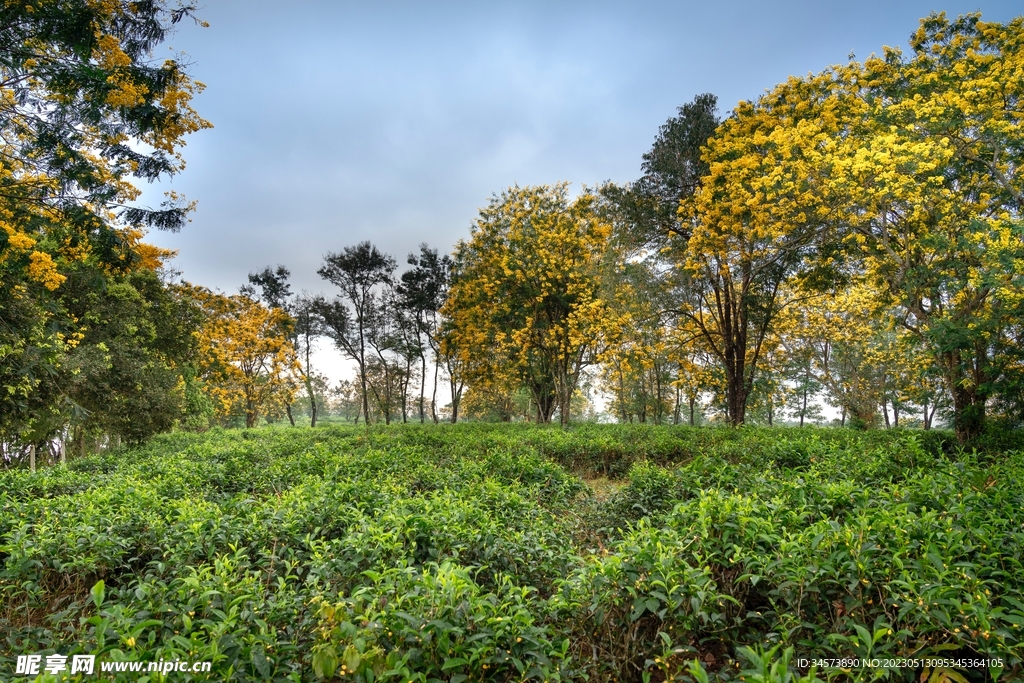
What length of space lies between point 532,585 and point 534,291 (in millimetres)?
13453

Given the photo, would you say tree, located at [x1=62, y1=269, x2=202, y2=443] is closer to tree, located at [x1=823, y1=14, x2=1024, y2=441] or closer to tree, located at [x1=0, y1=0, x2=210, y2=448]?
tree, located at [x1=0, y1=0, x2=210, y2=448]

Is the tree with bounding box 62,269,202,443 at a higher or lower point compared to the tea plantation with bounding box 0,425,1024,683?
higher

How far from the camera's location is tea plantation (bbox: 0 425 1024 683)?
1975mm

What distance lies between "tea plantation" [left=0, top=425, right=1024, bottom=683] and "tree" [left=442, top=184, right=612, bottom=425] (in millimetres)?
11031

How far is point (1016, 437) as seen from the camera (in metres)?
7.06

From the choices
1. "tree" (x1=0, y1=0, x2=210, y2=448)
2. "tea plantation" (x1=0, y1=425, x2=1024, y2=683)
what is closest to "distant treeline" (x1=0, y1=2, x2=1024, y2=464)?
"tree" (x1=0, y1=0, x2=210, y2=448)

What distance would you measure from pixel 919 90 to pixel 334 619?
1139cm

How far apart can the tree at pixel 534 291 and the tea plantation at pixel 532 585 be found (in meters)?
11.0

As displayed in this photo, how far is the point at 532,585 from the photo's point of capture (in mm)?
3170

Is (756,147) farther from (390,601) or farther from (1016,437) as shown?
(390,601)

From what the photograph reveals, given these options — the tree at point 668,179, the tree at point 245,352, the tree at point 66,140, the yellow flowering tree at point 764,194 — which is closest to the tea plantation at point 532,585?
the tree at point 66,140

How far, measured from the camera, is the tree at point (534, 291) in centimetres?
1525

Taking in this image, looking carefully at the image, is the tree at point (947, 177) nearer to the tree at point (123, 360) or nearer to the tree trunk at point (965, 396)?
the tree trunk at point (965, 396)

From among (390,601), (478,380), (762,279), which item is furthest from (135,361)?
(762,279)
